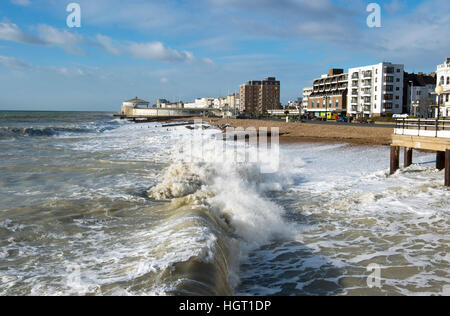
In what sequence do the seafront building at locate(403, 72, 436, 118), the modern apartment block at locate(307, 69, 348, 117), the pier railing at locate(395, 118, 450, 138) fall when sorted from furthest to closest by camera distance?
the modern apartment block at locate(307, 69, 348, 117) → the seafront building at locate(403, 72, 436, 118) → the pier railing at locate(395, 118, 450, 138)

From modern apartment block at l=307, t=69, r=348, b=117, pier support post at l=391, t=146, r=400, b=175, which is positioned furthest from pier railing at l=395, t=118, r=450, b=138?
modern apartment block at l=307, t=69, r=348, b=117

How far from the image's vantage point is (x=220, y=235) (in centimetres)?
739

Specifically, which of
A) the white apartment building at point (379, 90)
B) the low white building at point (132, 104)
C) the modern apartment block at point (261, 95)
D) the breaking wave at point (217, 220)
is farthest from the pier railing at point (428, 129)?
the modern apartment block at point (261, 95)

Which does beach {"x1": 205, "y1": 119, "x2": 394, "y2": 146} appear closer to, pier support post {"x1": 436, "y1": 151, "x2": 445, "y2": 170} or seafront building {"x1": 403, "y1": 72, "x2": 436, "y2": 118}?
pier support post {"x1": 436, "y1": 151, "x2": 445, "y2": 170}

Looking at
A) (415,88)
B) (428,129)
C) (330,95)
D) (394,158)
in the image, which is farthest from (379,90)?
(428,129)

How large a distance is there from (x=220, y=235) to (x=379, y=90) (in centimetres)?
8303

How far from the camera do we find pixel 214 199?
10.3 metres

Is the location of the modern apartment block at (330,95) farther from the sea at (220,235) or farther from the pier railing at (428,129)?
the sea at (220,235)

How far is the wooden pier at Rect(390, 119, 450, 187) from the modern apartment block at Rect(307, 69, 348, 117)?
2892 inches

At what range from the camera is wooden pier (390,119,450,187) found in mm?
13594

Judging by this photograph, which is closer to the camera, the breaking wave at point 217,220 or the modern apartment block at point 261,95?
the breaking wave at point 217,220

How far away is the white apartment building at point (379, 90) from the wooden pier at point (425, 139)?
67070 mm

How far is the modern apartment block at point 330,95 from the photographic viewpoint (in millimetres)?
92125

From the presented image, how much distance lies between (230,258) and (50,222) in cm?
495
